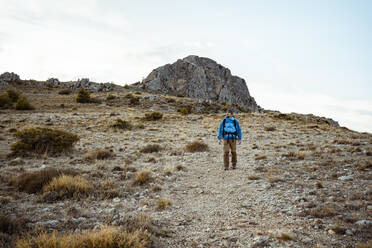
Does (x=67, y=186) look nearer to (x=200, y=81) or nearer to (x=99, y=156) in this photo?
(x=99, y=156)

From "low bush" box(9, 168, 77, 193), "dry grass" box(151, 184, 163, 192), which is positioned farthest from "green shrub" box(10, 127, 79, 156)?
"dry grass" box(151, 184, 163, 192)

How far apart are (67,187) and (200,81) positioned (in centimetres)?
8014

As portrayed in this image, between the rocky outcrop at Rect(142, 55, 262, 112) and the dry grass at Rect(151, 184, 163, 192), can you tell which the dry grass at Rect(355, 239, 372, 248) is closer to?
the dry grass at Rect(151, 184, 163, 192)

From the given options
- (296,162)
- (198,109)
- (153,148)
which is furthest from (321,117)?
(153,148)

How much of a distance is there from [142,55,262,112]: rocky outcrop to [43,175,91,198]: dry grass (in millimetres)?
69045

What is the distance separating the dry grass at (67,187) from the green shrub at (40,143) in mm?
5725

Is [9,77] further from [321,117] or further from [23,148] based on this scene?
[321,117]

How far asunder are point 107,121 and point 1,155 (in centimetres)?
1275

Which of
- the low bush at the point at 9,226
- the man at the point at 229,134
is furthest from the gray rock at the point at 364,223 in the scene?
the low bush at the point at 9,226

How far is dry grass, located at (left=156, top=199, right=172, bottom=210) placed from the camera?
5.83 metres

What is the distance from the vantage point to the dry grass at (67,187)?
6.16 metres

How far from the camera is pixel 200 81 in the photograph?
83812 mm

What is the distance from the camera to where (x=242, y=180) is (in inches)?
327

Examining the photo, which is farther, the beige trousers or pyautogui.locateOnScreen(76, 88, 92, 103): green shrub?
pyautogui.locateOnScreen(76, 88, 92, 103): green shrub
